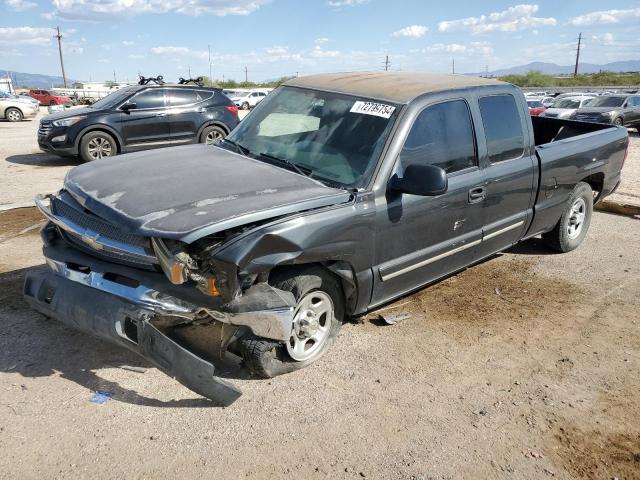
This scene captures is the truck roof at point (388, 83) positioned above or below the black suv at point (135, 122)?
above

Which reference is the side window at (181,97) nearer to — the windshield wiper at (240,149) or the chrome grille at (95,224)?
the windshield wiper at (240,149)

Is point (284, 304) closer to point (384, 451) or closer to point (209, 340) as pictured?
point (209, 340)

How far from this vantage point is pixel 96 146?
11.1 meters

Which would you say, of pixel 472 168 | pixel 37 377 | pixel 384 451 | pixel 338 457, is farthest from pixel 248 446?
pixel 472 168

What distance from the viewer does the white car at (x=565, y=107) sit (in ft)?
72.8

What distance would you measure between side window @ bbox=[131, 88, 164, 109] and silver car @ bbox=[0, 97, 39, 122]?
15030 mm

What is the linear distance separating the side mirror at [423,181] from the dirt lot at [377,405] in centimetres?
122

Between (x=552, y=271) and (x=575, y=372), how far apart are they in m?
2.07

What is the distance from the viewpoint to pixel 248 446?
2.92 metres

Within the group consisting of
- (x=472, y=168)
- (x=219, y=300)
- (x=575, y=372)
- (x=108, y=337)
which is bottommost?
(x=575, y=372)

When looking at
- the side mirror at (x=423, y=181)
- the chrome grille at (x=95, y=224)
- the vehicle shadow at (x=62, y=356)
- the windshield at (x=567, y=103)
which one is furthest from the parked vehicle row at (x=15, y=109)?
the side mirror at (x=423, y=181)

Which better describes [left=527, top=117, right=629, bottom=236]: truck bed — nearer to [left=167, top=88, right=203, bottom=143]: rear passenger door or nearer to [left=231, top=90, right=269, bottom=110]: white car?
[left=167, top=88, right=203, bottom=143]: rear passenger door

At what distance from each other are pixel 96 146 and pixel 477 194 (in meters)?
9.09

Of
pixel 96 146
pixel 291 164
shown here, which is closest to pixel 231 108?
pixel 96 146
